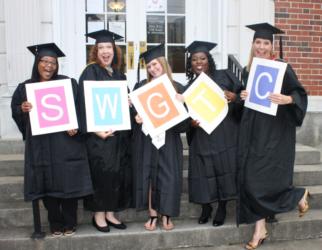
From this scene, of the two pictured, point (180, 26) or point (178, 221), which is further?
point (180, 26)

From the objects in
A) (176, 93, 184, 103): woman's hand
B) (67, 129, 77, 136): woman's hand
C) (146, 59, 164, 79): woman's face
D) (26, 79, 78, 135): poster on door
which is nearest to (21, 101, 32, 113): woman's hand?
Result: (26, 79, 78, 135): poster on door

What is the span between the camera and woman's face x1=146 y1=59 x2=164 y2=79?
4.04 metres

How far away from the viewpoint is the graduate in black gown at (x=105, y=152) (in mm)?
3971

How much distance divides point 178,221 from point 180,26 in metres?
3.47

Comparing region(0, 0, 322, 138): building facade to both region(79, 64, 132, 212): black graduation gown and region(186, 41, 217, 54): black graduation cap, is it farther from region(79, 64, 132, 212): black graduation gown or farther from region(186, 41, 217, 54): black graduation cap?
region(186, 41, 217, 54): black graduation cap

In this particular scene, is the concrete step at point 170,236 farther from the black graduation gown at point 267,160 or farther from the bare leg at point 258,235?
the black graduation gown at point 267,160

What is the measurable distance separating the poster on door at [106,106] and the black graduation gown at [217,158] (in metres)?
0.76

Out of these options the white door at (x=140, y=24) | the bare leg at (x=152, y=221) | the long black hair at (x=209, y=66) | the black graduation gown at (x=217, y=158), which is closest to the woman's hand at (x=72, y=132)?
the bare leg at (x=152, y=221)

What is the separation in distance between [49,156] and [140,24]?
3.36 meters

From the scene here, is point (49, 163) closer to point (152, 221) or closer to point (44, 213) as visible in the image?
point (44, 213)

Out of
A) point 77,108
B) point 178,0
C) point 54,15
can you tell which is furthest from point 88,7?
point 77,108

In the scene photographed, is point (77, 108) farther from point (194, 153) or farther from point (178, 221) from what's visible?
point (178, 221)

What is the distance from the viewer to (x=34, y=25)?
18.5 ft

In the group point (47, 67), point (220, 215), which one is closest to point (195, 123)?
point (220, 215)
